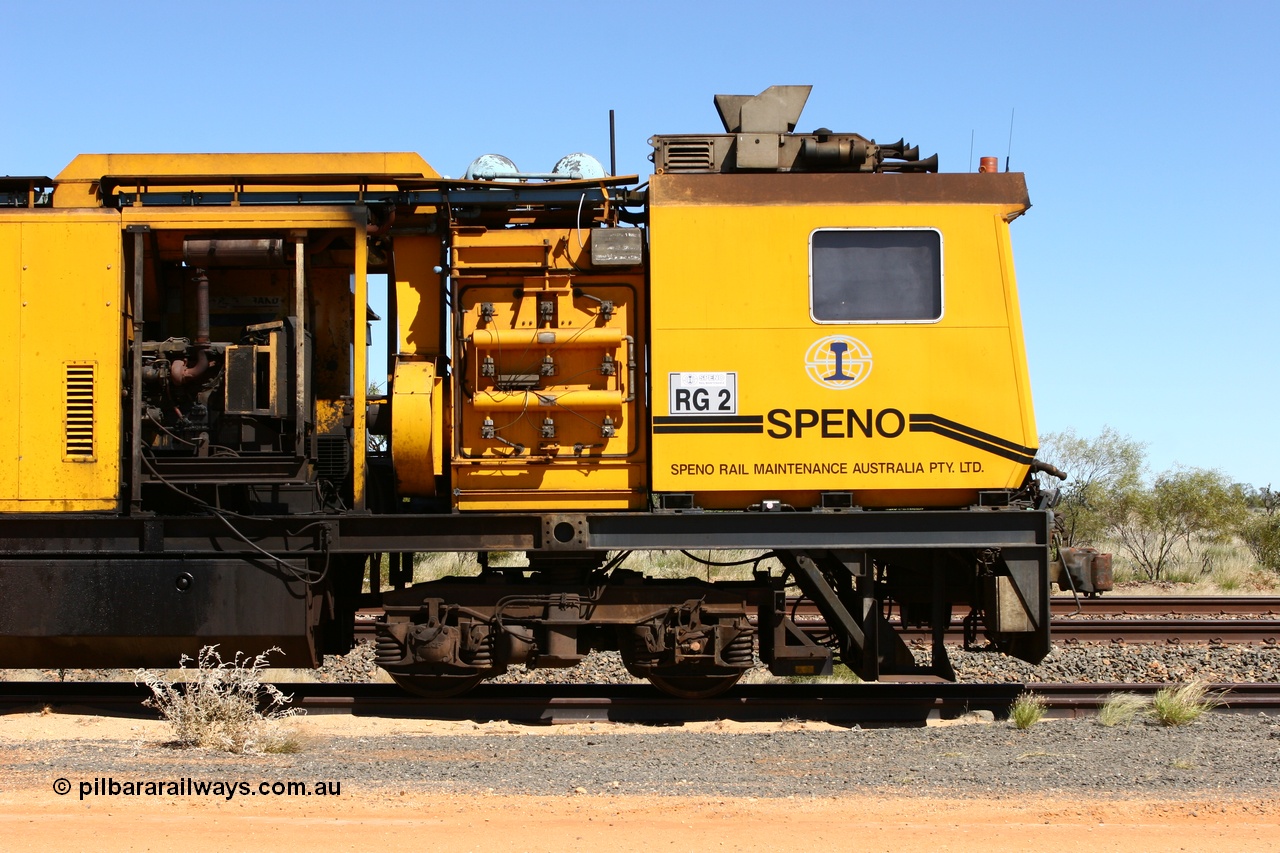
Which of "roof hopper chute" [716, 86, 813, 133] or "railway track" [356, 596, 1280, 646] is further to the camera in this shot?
"railway track" [356, 596, 1280, 646]

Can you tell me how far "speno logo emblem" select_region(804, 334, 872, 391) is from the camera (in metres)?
8.04

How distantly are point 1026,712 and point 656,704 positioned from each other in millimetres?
2729

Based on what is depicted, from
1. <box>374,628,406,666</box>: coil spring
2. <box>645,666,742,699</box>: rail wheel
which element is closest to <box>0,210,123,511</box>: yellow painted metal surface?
<box>374,628,406,666</box>: coil spring

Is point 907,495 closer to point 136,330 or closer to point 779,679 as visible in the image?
point 779,679

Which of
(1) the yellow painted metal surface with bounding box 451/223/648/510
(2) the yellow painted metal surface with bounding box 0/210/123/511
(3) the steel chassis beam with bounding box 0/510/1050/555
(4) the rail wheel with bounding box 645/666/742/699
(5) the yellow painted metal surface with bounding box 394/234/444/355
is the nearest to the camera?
(3) the steel chassis beam with bounding box 0/510/1050/555

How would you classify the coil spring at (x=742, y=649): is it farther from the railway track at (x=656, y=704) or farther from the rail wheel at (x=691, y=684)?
the railway track at (x=656, y=704)

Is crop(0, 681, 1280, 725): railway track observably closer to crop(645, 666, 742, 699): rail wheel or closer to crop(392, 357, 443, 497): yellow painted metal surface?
crop(645, 666, 742, 699): rail wheel

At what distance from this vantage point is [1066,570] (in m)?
8.34

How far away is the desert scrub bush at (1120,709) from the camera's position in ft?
27.7

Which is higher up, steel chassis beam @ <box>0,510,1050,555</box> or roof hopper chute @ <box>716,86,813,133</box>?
roof hopper chute @ <box>716,86,813,133</box>

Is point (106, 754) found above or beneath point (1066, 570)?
beneath

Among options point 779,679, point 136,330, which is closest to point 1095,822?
point 779,679

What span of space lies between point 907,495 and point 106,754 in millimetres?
5623

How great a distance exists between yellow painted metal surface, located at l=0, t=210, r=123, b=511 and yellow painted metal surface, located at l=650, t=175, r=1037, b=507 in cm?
391
